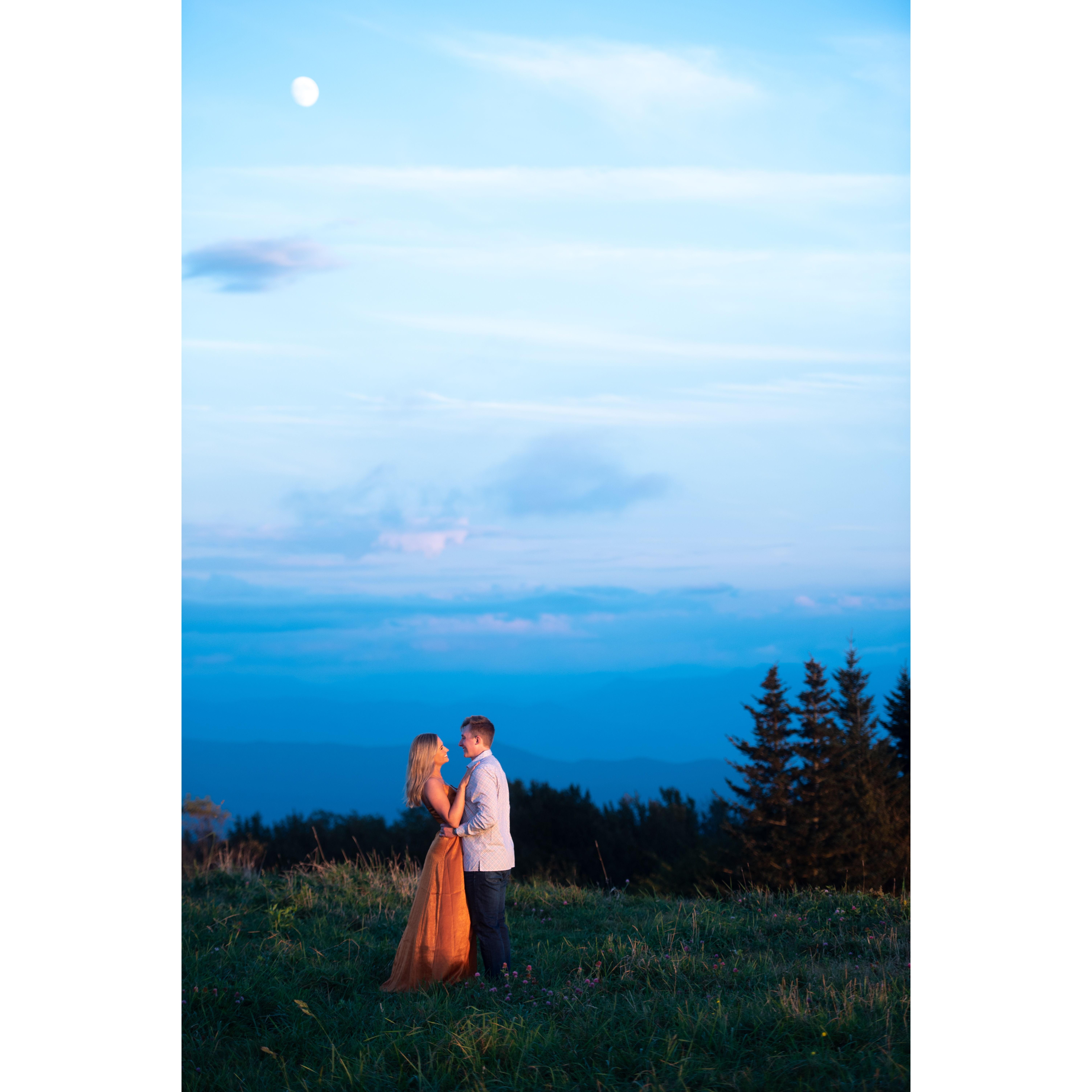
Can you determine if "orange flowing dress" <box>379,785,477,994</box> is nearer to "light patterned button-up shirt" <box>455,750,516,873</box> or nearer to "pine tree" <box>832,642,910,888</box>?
"light patterned button-up shirt" <box>455,750,516,873</box>

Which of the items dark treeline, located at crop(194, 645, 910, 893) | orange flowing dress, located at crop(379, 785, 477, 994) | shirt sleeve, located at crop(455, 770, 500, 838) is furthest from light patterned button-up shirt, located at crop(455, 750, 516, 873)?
dark treeline, located at crop(194, 645, 910, 893)

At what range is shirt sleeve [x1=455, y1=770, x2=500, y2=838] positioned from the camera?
6.49 meters

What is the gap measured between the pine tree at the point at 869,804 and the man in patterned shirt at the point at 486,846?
Result: 54.3ft

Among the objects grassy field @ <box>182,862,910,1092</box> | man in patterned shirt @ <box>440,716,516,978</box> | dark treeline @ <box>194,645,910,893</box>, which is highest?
man in patterned shirt @ <box>440,716,516,978</box>

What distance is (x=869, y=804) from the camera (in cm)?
2261

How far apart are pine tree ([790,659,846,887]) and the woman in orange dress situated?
55.4ft


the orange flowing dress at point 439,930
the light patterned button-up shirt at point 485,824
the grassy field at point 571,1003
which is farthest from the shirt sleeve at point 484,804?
the grassy field at point 571,1003

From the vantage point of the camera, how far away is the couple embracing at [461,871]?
256 inches

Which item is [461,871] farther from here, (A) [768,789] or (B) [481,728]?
(A) [768,789]

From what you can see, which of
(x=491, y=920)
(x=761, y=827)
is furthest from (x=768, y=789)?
(x=491, y=920)
